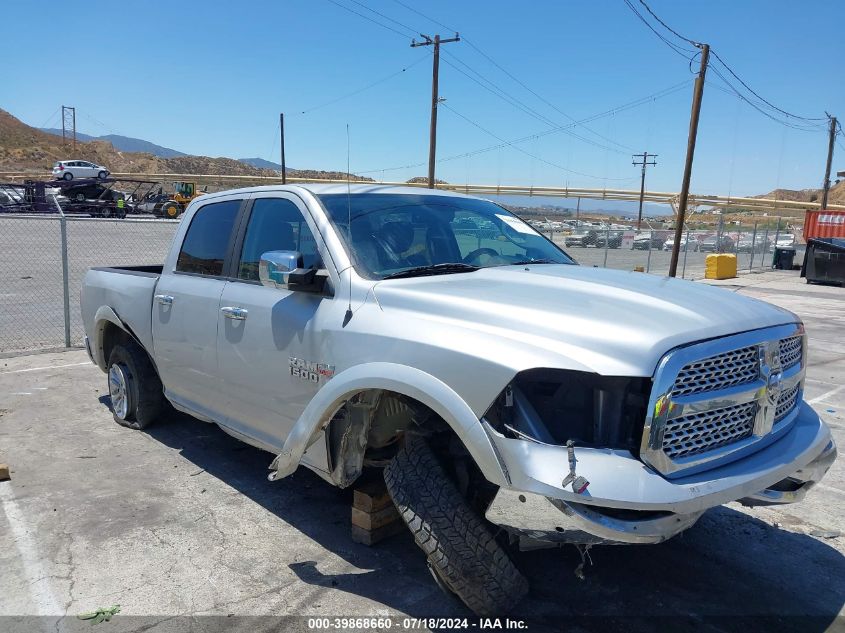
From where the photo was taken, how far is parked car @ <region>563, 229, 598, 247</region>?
27427 mm

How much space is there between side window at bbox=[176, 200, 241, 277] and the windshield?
39.8 inches

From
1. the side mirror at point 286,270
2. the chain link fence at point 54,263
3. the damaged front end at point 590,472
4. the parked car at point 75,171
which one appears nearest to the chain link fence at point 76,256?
the chain link fence at point 54,263

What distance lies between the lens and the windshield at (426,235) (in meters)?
3.56

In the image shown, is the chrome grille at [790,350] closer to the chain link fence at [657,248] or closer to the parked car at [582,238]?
the chain link fence at [657,248]

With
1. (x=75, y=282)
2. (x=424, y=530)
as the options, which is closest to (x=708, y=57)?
(x=75, y=282)

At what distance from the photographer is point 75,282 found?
1512 cm

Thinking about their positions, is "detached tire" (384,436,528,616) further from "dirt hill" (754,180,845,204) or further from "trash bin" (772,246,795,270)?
"dirt hill" (754,180,845,204)

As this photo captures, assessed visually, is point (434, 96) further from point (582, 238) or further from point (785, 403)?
point (785, 403)

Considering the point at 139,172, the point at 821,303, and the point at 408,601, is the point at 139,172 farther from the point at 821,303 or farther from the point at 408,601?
the point at 408,601

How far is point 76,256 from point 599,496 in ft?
68.5

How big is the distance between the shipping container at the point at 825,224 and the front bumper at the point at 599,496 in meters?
33.0

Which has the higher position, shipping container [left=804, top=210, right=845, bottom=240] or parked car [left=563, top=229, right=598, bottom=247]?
shipping container [left=804, top=210, right=845, bottom=240]

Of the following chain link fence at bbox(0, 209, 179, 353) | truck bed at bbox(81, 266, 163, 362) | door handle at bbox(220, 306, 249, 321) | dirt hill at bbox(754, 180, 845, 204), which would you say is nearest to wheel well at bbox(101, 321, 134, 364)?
truck bed at bbox(81, 266, 163, 362)

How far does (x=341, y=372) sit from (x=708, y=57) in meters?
21.4
